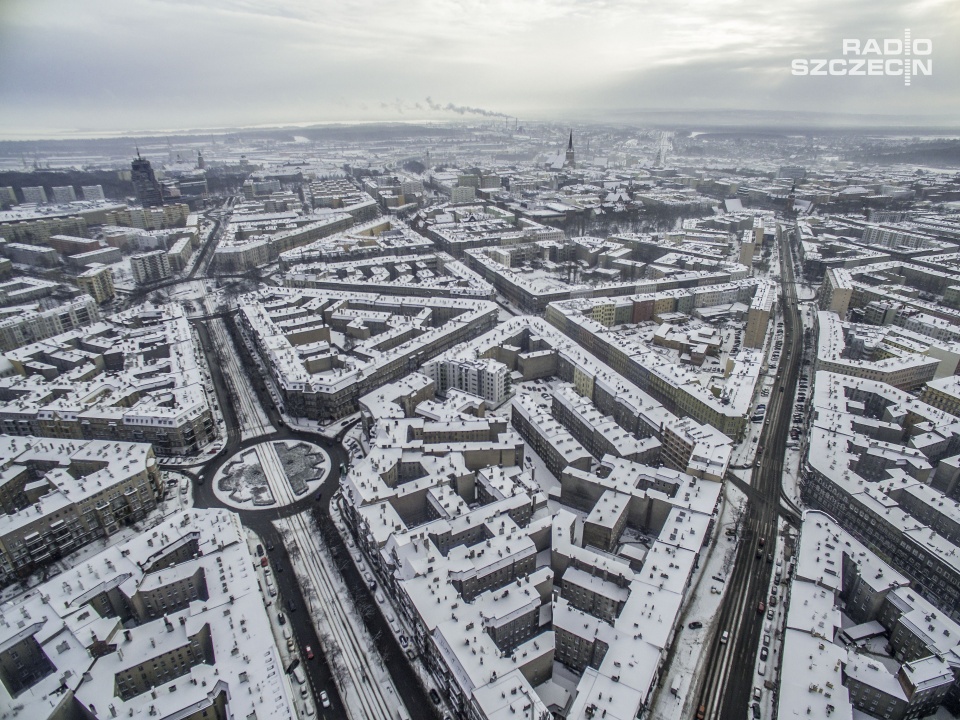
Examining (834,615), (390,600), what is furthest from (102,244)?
(834,615)

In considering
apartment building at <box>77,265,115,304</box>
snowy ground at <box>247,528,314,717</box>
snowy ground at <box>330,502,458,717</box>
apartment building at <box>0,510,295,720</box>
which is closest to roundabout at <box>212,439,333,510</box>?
snowy ground at <box>330,502,458,717</box>

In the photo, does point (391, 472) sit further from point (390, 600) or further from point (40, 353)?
point (40, 353)

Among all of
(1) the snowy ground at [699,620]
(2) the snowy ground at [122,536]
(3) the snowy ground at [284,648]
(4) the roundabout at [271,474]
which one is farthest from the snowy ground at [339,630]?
(1) the snowy ground at [699,620]

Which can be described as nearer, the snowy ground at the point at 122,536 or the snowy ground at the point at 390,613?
the snowy ground at the point at 390,613

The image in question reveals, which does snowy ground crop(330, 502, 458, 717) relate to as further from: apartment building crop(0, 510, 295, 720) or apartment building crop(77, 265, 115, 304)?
apartment building crop(77, 265, 115, 304)

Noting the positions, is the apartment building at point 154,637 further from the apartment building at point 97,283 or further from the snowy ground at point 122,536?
the apartment building at point 97,283

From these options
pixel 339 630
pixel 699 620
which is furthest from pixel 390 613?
pixel 699 620

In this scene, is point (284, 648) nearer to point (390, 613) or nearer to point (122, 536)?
point (390, 613)

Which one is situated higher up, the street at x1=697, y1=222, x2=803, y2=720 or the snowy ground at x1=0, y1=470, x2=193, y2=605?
the snowy ground at x1=0, y1=470, x2=193, y2=605
